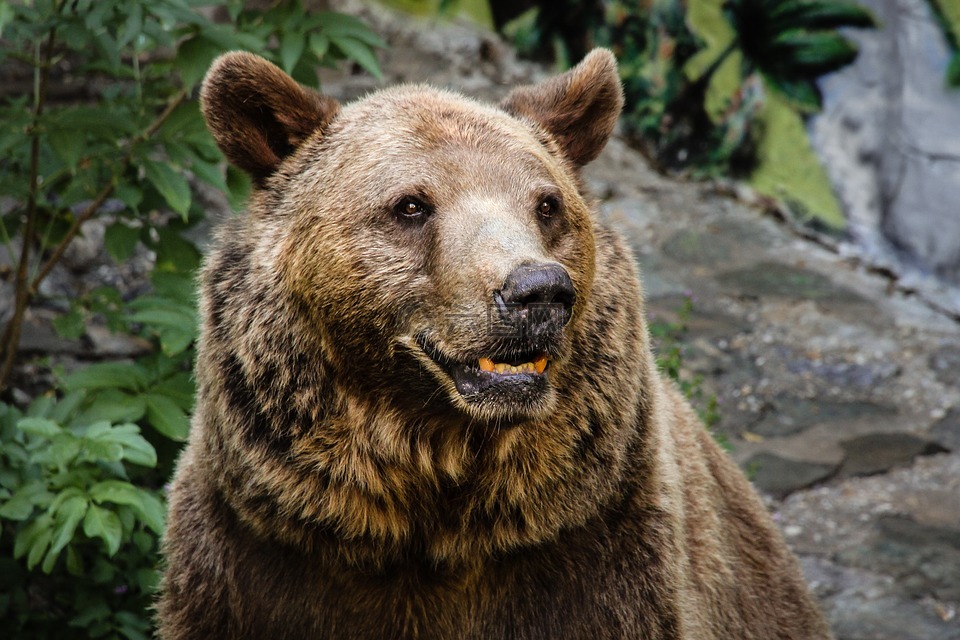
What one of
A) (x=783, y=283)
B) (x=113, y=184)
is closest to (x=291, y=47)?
(x=113, y=184)

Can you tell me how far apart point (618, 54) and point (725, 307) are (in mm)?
2679

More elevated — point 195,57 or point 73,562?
point 195,57

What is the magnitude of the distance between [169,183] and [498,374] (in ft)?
7.08

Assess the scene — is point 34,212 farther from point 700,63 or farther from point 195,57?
point 700,63

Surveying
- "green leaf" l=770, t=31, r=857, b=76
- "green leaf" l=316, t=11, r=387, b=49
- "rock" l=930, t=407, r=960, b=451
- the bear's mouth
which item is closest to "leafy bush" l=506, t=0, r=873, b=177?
"green leaf" l=770, t=31, r=857, b=76

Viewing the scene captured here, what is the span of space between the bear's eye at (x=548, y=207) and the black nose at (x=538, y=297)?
55cm

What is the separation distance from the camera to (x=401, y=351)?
3.35 meters

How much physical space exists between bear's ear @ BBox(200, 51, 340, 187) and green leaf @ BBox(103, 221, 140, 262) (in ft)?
5.04

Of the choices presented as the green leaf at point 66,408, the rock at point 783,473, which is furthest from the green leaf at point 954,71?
the green leaf at point 66,408

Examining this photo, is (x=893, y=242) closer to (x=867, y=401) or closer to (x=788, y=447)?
(x=867, y=401)

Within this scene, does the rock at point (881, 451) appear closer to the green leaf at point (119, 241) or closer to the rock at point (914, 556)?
the rock at point (914, 556)

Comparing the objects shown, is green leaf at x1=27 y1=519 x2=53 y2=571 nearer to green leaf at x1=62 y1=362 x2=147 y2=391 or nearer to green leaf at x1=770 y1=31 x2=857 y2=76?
A: green leaf at x1=62 y1=362 x2=147 y2=391

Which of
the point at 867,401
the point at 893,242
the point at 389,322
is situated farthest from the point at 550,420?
the point at 893,242

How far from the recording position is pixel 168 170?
475 centimetres
